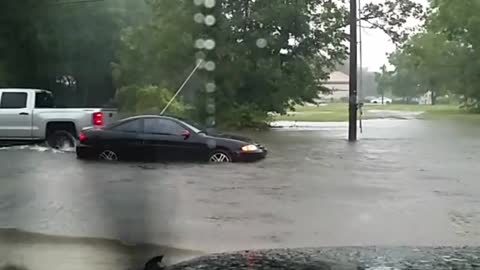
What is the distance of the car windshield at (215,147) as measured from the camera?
3.51 meters

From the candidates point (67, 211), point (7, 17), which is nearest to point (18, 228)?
point (67, 211)

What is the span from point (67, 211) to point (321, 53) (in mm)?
20616

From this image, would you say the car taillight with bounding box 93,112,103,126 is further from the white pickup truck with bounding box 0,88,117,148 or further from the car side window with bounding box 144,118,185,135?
the car side window with bounding box 144,118,185,135

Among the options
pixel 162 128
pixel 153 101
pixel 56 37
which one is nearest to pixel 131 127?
pixel 162 128

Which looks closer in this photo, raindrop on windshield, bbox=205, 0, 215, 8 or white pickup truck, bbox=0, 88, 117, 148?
white pickup truck, bbox=0, 88, 117, 148

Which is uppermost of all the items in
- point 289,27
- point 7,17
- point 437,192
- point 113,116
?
point 289,27

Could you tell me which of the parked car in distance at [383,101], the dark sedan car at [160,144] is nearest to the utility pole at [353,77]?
the dark sedan car at [160,144]

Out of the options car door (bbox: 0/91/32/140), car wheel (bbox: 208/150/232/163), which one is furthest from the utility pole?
car door (bbox: 0/91/32/140)

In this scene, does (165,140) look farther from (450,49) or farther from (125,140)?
(450,49)

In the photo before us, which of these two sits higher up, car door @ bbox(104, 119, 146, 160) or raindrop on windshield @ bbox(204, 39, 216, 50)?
raindrop on windshield @ bbox(204, 39, 216, 50)

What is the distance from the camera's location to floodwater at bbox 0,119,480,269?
23.0 feet

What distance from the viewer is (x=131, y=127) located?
14727 mm

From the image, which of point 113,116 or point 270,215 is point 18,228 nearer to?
point 270,215

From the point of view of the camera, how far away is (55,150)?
1633 centimetres
